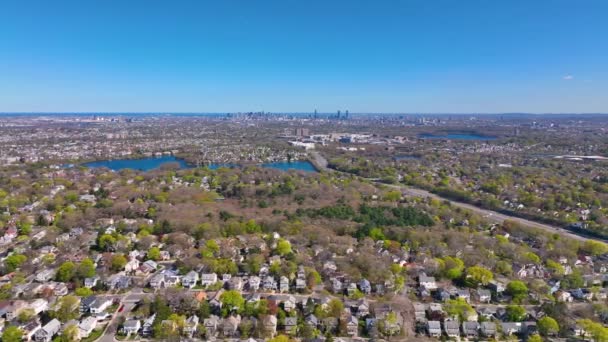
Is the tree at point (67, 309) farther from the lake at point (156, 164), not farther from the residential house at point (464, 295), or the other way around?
the lake at point (156, 164)

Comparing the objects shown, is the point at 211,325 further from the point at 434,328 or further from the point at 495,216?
the point at 495,216

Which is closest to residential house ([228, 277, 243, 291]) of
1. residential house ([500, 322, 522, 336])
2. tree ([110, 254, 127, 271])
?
tree ([110, 254, 127, 271])

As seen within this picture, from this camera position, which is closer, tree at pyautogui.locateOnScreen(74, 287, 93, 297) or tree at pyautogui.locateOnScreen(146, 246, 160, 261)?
tree at pyautogui.locateOnScreen(74, 287, 93, 297)

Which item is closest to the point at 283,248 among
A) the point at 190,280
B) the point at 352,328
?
the point at 190,280

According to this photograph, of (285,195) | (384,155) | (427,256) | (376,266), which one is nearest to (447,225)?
(427,256)

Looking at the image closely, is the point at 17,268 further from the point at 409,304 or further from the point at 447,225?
the point at 447,225

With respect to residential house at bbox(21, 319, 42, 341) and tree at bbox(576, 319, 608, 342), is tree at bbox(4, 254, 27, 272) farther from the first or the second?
tree at bbox(576, 319, 608, 342)

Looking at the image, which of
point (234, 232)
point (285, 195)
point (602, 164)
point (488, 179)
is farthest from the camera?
point (602, 164)
